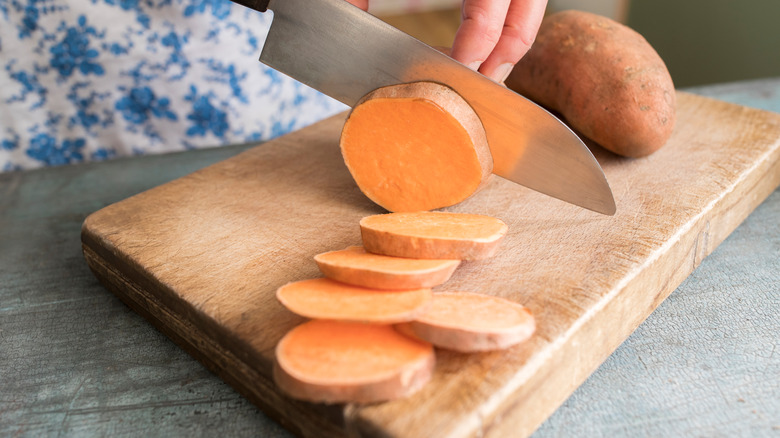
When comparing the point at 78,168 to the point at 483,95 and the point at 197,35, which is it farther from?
the point at 483,95

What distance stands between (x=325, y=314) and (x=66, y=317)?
752mm

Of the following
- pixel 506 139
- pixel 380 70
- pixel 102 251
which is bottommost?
pixel 102 251

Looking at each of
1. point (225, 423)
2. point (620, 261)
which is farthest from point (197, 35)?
point (620, 261)

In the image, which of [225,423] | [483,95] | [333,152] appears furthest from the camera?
[333,152]

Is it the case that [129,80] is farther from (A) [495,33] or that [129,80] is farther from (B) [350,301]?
(B) [350,301]

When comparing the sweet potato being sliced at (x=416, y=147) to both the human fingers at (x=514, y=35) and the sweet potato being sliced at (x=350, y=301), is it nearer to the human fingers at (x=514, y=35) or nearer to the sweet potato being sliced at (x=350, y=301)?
the human fingers at (x=514, y=35)

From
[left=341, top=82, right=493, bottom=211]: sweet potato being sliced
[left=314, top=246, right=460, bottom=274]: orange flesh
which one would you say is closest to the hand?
[left=341, top=82, right=493, bottom=211]: sweet potato being sliced

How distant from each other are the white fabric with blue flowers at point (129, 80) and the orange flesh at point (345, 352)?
1426mm

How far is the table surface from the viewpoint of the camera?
1.07 metres

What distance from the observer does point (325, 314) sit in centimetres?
97

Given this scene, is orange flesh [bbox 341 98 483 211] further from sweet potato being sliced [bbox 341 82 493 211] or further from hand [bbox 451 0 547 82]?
hand [bbox 451 0 547 82]

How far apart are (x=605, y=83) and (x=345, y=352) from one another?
1105mm

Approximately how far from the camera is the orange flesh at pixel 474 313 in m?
0.96

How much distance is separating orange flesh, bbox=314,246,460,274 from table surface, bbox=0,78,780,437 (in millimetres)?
318
